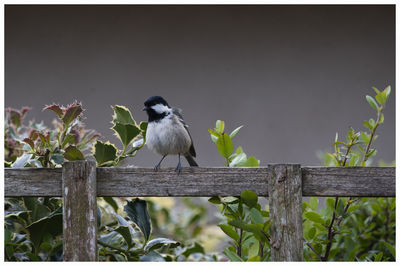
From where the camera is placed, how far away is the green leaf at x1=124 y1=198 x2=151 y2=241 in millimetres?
2221

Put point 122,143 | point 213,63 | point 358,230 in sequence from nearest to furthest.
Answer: point 122,143
point 358,230
point 213,63

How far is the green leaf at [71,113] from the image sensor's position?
6.95 feet

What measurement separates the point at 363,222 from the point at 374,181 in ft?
3.76

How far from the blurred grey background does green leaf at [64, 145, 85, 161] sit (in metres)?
2.73

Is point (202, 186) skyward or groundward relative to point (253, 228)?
skyward

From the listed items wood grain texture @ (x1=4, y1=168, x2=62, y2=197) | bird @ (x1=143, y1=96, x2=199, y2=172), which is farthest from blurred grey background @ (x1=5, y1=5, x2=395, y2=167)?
wood grain texture @ (x1=4, y1=168, x2=62, y2=197)

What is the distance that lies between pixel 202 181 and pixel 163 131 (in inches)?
28.0

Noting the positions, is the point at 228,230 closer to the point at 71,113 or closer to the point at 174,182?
the point at 174,182

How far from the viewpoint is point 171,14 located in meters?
4.96

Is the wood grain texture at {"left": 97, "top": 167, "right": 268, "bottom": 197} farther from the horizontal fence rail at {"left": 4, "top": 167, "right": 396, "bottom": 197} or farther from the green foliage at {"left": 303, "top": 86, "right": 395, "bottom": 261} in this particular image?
the green foliage at {"left": 303, "top": 86, "right": 395, "bottom": 261}

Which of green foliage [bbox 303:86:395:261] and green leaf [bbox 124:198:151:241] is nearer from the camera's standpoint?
green leaf [bbox 124:198:151:241]

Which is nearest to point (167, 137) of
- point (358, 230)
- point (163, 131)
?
point (163, 131)

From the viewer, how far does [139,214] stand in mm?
2240

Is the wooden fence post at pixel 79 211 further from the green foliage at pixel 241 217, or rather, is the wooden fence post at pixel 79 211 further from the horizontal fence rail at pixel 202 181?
the green foliage at pixel 241 217
